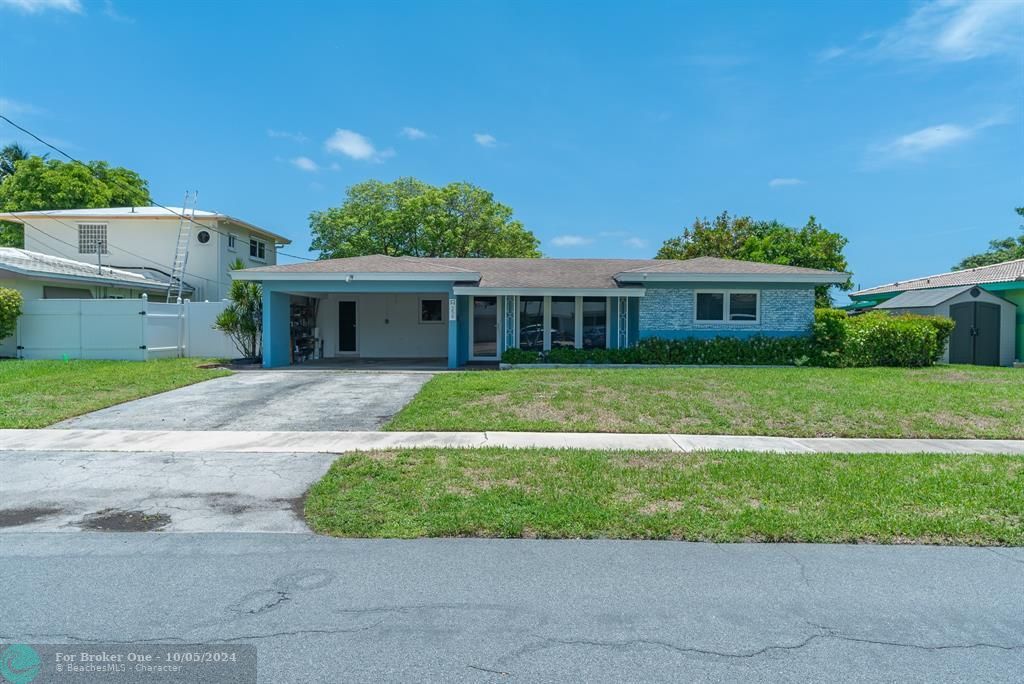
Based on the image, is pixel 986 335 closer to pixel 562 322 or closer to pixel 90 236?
pixel 562 322

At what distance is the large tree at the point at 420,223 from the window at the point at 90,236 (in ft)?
43.3

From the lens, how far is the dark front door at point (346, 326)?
72.6 feet

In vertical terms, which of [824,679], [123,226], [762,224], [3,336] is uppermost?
[762,224]

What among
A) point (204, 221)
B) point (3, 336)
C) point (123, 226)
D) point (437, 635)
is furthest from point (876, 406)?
point (123, 226)

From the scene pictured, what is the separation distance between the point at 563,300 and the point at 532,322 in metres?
1.15

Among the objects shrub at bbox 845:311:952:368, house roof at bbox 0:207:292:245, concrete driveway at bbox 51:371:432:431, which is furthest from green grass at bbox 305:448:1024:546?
house roof at bbox 0:207:292:245

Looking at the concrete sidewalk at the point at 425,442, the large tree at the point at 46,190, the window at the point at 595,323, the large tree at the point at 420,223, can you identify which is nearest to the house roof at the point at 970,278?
the window at the point at 595,323

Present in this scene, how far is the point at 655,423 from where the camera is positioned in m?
10.0

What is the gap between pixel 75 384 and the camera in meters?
13.3

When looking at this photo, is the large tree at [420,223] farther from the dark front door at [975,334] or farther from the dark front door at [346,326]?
the dark front door at [975,334]

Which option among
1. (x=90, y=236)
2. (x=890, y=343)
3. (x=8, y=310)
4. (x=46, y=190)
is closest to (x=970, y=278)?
(x=890, y=343)

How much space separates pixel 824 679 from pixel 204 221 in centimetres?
3008

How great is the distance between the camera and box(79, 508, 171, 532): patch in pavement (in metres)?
5.51

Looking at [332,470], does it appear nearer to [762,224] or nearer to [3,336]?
[3,336]
